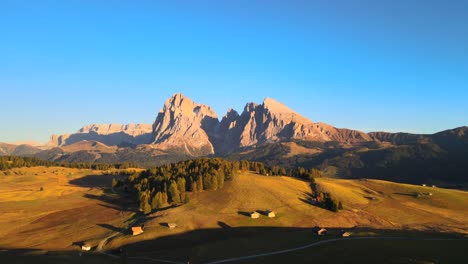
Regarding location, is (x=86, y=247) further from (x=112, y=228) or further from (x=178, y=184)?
(x=178, y=184)

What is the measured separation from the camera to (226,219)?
122938 millimetres

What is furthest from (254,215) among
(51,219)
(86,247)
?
(51,219)

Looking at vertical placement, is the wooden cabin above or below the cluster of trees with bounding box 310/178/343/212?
below

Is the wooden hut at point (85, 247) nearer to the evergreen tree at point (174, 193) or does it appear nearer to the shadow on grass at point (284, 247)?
the shadow on grass at point (284, 247)

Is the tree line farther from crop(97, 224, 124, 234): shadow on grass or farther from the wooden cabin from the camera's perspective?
the wooden cabin

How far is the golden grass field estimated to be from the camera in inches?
3991

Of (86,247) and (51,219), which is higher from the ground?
(51,219)

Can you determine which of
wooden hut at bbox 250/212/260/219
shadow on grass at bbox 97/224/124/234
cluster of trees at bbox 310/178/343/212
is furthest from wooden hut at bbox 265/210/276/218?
shadow on grass at bbox 97/224/124/234

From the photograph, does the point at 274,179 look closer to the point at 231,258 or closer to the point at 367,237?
the point at 367,237

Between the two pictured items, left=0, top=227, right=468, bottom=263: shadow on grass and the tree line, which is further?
the tree line

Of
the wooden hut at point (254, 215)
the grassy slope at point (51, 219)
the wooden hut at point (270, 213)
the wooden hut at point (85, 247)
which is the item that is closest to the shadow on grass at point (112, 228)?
the grassy slope at point (51, 219)

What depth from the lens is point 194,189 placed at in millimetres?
161250

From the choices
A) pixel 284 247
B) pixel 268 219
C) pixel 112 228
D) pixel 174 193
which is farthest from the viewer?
pixel 174 193

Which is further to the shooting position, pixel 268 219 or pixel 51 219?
pixel 51 219
